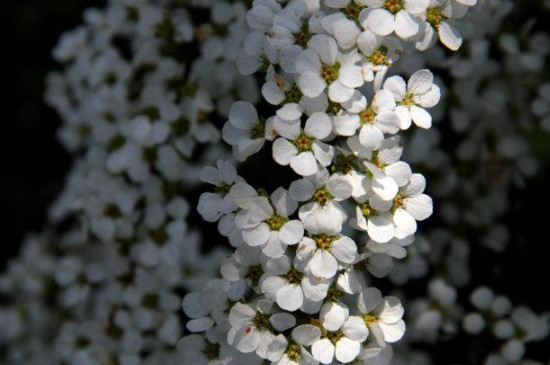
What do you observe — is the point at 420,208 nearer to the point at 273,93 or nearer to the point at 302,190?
the point at 302,190

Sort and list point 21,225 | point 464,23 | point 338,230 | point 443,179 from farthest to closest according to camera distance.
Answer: point 21,225
point 443,179
point 464,23
point 338,230

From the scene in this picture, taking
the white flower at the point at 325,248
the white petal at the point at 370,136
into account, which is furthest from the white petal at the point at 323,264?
the white petal at the point at 370,136

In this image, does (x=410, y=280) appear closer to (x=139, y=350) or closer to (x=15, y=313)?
(x=139, y=350)

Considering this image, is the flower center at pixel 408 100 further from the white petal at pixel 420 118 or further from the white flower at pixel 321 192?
the white flower at pixel 321 192

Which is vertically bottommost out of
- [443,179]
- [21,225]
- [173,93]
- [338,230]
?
[21,225]

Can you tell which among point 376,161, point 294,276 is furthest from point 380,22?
point 294,276

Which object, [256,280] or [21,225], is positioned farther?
Result: [21,225]

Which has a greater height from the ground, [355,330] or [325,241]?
[325,241]

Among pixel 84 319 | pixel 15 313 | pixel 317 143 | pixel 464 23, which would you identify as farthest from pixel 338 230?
pixel 15 313
